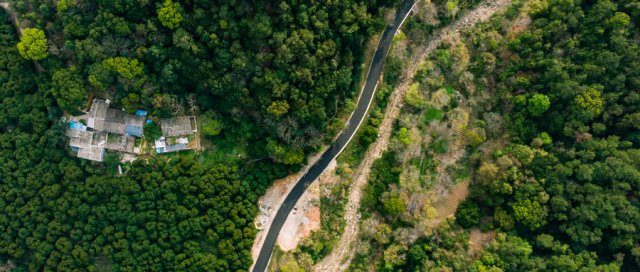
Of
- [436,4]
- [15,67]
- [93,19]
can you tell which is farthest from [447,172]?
[15,67]

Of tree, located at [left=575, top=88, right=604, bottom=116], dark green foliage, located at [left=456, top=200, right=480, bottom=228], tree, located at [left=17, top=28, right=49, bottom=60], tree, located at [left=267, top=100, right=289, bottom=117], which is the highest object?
tree, located at [left=17, top=28, right=49, bottom=60]

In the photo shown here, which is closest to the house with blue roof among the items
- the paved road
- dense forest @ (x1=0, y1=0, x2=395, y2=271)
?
dense forest @ (x1=0, y1=0, x2=395, y2=271)

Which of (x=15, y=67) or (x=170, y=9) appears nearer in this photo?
(x=170, y=9)

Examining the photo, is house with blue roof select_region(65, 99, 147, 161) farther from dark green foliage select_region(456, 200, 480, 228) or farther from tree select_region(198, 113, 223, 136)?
dark green foliage select_region(456, 200, 480, 228)

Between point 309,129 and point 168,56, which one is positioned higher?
point 168,56

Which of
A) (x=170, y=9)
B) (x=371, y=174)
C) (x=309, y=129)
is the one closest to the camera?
(x=170, y=9)

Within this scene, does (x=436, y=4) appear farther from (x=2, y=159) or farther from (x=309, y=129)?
(x=2, y=159)

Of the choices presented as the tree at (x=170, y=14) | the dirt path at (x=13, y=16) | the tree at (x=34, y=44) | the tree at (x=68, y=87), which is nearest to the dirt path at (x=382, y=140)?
the tree at (x=170, y=14)
